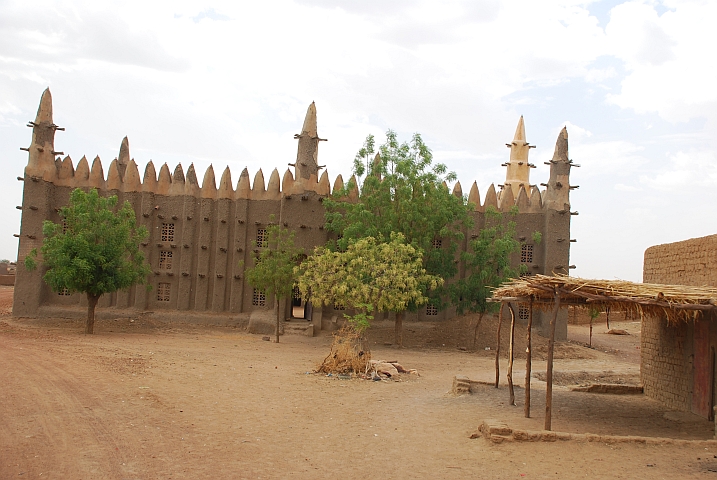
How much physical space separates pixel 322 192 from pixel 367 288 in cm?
816

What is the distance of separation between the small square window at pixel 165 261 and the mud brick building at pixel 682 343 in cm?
1915

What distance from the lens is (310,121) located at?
91.3 feet

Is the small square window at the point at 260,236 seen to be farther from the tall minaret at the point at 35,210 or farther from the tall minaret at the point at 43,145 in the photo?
the tall minaret at the point at 43,145

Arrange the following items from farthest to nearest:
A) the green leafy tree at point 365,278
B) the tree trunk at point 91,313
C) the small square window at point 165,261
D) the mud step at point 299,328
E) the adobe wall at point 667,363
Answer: the small square window at point 165,261, the mud step at point 299,328, the tree trunk at point 91,313, the green leafy tree at point 365,278, the adobe wall at point 667,363

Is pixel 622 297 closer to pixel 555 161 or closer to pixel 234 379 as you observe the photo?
pixel 234 379

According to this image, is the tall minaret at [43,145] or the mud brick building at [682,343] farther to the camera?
the tall minaret at [43,145]

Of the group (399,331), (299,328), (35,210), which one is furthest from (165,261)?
(399,331)

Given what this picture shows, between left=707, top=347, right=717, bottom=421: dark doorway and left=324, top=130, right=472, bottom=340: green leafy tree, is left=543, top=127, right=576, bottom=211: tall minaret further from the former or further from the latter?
left=707, top=347, right=717, bottom=421: dark doorway

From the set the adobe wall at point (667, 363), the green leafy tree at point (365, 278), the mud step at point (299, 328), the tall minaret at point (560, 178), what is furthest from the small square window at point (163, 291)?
the adobe wall at point (667, 363)

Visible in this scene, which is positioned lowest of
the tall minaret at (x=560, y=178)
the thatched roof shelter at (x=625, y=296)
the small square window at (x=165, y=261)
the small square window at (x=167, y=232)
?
the thatched roof shelter at (x=625, y=296)

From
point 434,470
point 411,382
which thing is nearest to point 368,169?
point 411,382

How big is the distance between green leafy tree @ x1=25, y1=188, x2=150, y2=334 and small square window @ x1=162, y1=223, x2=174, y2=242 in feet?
12.5

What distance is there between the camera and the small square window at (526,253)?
27.3m

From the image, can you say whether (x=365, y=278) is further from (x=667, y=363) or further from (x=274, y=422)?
(x=274, y=422)
